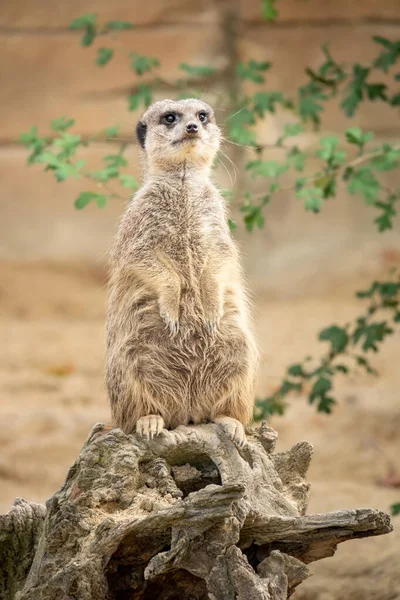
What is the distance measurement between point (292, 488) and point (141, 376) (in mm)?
460

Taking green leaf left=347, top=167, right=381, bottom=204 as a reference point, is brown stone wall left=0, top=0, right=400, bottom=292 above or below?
above

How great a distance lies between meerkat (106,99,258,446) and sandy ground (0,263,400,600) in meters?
1.04

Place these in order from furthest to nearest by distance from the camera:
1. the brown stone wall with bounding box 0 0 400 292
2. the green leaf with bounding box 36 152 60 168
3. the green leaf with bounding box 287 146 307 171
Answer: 1. the brown stone wall with bounding box 0 0 400 292
2. the green leaf with bounding box 287 146 307 171
3. the green leaf with bounding box 36 152 60 168

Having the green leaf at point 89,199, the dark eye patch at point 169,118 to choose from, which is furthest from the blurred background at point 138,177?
the dark eye patch at point 169,118

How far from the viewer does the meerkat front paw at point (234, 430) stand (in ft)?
7.88

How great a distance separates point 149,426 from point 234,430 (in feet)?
0.67

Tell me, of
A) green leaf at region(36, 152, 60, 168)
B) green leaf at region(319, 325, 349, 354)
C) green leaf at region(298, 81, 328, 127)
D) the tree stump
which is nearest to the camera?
the tree stump

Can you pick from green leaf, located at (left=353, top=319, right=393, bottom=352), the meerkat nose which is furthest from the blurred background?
the meerkat nose

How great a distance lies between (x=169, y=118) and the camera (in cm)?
276

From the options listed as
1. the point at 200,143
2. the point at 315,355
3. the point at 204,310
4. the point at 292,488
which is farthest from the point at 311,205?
the point at 315,355

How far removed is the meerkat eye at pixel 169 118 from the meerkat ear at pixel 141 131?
0.09 m

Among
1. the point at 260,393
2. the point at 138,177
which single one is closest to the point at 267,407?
the point at 260,393

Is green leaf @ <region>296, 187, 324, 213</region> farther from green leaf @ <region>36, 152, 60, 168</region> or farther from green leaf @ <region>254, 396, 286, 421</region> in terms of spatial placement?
green leaf @ <region>254, 396, 286, 421</region>

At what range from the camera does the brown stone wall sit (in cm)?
656
